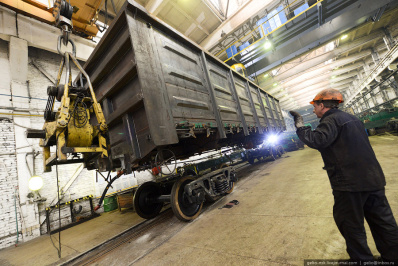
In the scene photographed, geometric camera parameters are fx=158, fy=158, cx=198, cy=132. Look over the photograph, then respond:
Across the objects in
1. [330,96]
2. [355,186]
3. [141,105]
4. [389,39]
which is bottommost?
[355,186]

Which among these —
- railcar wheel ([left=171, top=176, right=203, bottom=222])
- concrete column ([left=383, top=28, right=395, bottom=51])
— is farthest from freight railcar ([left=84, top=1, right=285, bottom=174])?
concrete column ([left=383, top=28, right=395, bottom=51])

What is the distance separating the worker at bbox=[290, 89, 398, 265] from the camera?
55.7 inches

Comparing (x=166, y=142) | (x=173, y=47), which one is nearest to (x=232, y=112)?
(x=173, y=47)

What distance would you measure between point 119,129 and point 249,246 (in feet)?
9.54

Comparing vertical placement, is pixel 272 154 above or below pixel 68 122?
below

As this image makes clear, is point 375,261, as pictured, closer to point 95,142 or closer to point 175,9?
point 95,142

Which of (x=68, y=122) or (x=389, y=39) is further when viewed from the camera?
(x=389, y=39)

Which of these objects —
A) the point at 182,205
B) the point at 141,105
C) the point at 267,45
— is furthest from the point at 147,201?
the point at 267,45

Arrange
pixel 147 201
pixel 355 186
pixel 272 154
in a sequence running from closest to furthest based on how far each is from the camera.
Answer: pixel 355 186 → pixel 147 201 → pixel 272 154

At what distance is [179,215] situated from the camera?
323 cm

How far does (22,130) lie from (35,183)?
222cm

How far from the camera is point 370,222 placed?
1509mm

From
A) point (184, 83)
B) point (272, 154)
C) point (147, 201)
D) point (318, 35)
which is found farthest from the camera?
point (272, 154)

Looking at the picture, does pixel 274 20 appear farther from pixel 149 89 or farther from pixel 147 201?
pixel 147 201
